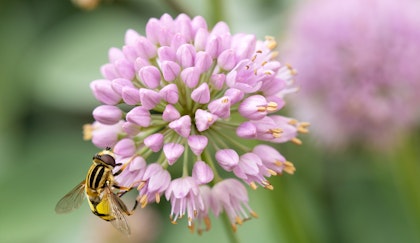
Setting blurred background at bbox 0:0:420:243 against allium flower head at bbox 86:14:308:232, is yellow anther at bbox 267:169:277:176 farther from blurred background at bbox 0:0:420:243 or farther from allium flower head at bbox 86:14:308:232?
blurred background at bbox 0:0:420:243

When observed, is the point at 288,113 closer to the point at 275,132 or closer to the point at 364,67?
the point at 364,67

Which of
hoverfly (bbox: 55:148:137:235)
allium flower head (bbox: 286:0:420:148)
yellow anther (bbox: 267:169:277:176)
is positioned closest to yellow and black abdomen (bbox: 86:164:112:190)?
hoverfly (bbox: 55:148:137:235)

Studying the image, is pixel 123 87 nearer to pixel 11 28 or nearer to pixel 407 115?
pixel 407 115

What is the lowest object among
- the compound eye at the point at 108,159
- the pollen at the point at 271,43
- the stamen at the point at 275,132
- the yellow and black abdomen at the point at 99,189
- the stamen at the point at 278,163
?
the yellow and black abdomen at the point at 99,189

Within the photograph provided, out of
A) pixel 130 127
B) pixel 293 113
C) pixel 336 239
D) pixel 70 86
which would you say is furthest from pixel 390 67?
pixel 70 86

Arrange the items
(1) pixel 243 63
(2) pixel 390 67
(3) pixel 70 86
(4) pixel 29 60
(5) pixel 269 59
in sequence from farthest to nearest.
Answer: (4) pixel 29 60 < (3) pixel 70 86 < (2) pixel 390 67 < (5) pixel 269 59 < (1) pixel 243 63

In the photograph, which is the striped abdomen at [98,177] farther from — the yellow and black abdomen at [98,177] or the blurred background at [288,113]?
the blurred background at [288,113]

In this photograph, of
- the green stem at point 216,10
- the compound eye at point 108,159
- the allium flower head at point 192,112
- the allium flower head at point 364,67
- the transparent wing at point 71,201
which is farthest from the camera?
the allium flower head at point 364,67

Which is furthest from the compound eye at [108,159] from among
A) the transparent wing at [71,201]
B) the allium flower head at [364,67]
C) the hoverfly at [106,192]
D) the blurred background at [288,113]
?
the allium flower head at [364,67]
